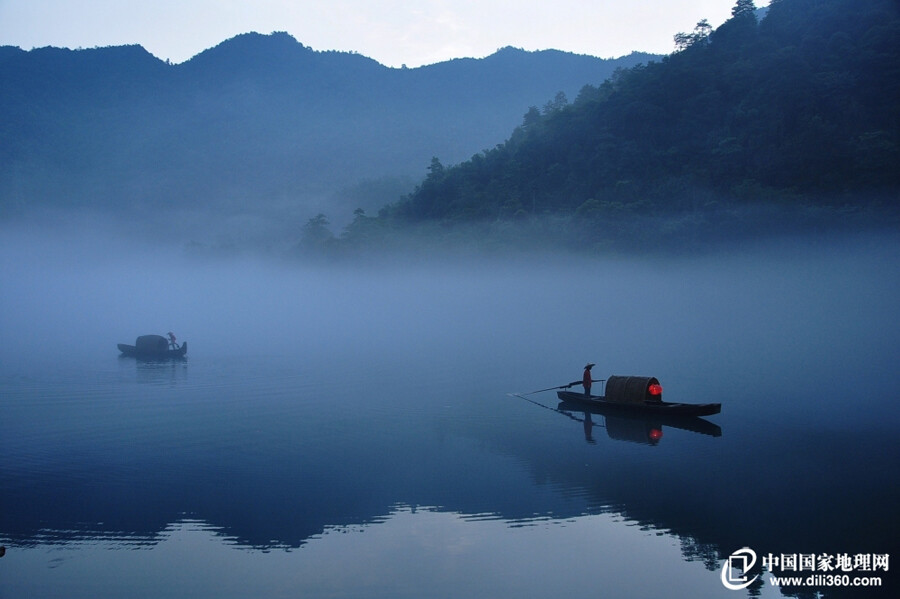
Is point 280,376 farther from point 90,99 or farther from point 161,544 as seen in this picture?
point 90,99

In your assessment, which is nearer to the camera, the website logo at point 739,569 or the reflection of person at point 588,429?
the website logo at point 739,569

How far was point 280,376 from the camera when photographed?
105 feet

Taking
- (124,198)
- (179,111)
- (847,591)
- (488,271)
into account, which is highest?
(179,111)

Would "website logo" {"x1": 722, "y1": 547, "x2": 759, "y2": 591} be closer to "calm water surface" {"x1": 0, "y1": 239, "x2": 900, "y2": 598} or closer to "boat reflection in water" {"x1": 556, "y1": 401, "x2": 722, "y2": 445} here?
"calm water surface" {"x1": 0, "y1": 239, "x2": 900, "y2": 598}

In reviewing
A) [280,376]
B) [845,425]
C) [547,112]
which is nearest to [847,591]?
[845,425]

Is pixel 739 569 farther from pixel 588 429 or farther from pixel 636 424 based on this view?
pixel 636 424

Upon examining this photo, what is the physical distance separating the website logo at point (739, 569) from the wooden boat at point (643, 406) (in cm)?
815

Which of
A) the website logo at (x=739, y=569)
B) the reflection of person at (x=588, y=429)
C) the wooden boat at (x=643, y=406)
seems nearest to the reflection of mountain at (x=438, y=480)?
the website logo at (x=739, y=569)

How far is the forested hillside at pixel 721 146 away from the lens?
59.6 m

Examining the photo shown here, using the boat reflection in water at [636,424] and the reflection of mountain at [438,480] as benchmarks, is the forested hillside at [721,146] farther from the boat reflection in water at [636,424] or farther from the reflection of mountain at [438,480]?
the reflection of mountain at [438,480]

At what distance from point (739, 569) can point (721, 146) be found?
6424 cm

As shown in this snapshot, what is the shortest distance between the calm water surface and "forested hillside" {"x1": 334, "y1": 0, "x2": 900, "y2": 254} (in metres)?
17.7

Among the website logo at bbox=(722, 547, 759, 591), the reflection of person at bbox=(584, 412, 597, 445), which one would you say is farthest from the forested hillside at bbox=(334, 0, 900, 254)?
the website logo at bbox=(722, 547, 759, 591)

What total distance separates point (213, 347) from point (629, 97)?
54621 mm
